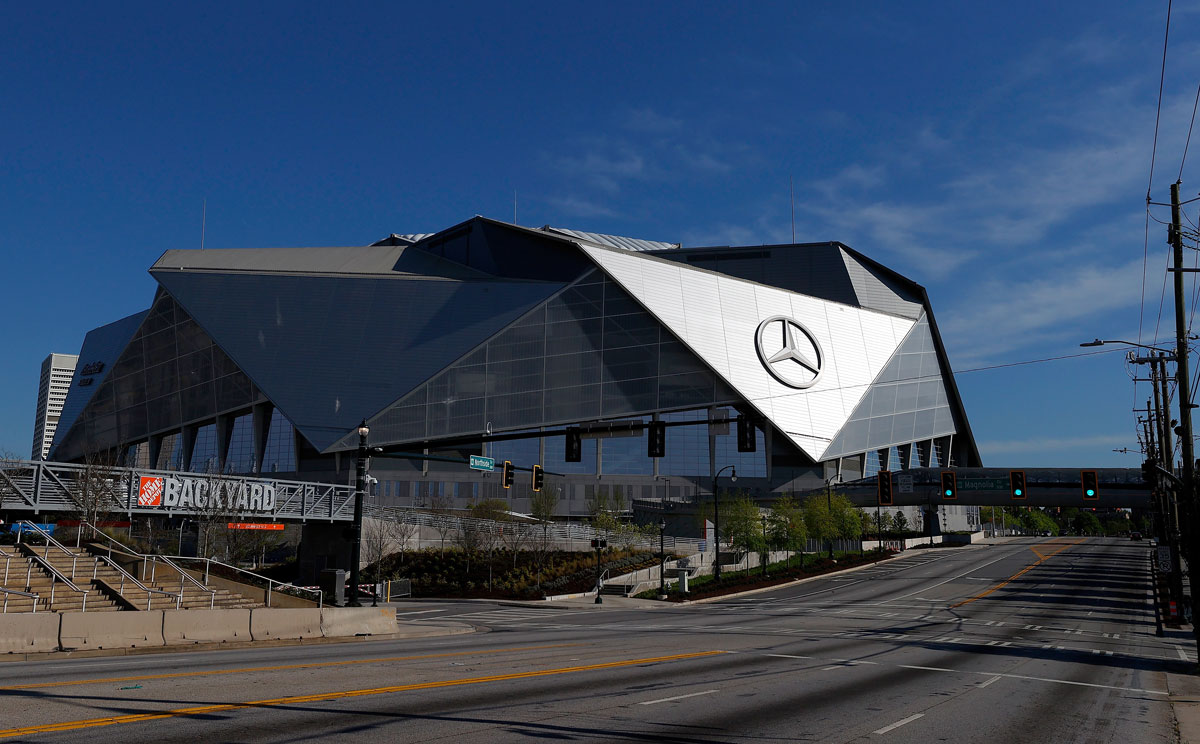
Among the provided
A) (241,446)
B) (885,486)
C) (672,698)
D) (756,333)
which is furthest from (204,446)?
(672,698)

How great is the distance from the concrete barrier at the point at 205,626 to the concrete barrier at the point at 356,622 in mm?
2746

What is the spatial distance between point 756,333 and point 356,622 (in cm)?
6805

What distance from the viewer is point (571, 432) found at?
28359 millimetres

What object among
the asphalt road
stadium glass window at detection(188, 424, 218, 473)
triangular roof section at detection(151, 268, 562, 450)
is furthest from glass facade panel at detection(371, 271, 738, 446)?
the asphalt road

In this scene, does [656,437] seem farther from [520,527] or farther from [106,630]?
[520,527]

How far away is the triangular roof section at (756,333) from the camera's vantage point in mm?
86375

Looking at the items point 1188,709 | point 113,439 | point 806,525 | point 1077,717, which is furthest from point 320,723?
point 113,439

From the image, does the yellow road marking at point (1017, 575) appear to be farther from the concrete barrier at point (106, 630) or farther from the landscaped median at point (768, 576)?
the concrete barrier at point (106, 630)

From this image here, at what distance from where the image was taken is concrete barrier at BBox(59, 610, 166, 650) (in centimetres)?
2278

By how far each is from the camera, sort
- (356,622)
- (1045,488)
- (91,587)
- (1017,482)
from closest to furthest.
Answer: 1. (356,622)
2. (91,587)
3. (1017,482)
4. (1045,488)

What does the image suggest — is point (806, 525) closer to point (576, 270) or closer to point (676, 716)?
point (576, 270)

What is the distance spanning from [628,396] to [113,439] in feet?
190

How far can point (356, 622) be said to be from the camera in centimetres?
2980

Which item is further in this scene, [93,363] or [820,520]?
[93,363]
